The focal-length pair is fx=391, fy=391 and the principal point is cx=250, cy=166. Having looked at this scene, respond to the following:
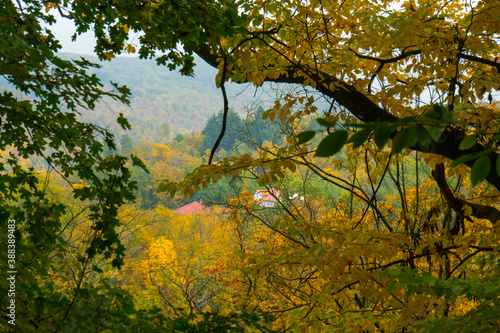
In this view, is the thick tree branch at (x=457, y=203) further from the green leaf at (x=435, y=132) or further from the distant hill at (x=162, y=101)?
the distant hill at (x=162, y=101)

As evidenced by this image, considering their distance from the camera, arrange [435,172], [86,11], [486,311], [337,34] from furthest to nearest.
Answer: [337,34] → [435,172] → [86,11] → [486,311]

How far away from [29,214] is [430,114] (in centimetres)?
232

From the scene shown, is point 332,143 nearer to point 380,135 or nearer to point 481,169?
point 380,135

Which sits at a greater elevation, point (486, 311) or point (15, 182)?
point (15, 182)

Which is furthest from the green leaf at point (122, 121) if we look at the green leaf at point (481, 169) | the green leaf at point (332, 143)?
the green leaf at point (481, 169)

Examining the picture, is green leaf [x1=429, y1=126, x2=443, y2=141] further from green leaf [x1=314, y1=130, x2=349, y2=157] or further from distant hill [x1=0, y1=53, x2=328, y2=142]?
distant hill [x1=0, y1=53, x2=328, y2=142]

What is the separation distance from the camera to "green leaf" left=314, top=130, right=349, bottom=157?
0.71 metres

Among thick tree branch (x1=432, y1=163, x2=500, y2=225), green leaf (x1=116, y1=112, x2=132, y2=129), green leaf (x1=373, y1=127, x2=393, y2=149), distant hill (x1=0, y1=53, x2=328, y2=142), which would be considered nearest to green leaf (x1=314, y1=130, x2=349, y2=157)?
green leaf (x1=373, y1=127, x2=393, y2=149)

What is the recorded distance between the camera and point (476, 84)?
2.75m

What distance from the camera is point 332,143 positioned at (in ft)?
2.40

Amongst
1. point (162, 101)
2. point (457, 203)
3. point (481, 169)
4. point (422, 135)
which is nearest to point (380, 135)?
point (422, 135)

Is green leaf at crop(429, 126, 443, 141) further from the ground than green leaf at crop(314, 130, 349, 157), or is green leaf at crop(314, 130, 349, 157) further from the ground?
green leaf at crop(429, 126, 443, 141)

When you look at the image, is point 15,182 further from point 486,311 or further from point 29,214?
point 486,311

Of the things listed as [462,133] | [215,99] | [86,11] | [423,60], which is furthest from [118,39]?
[215,99]
